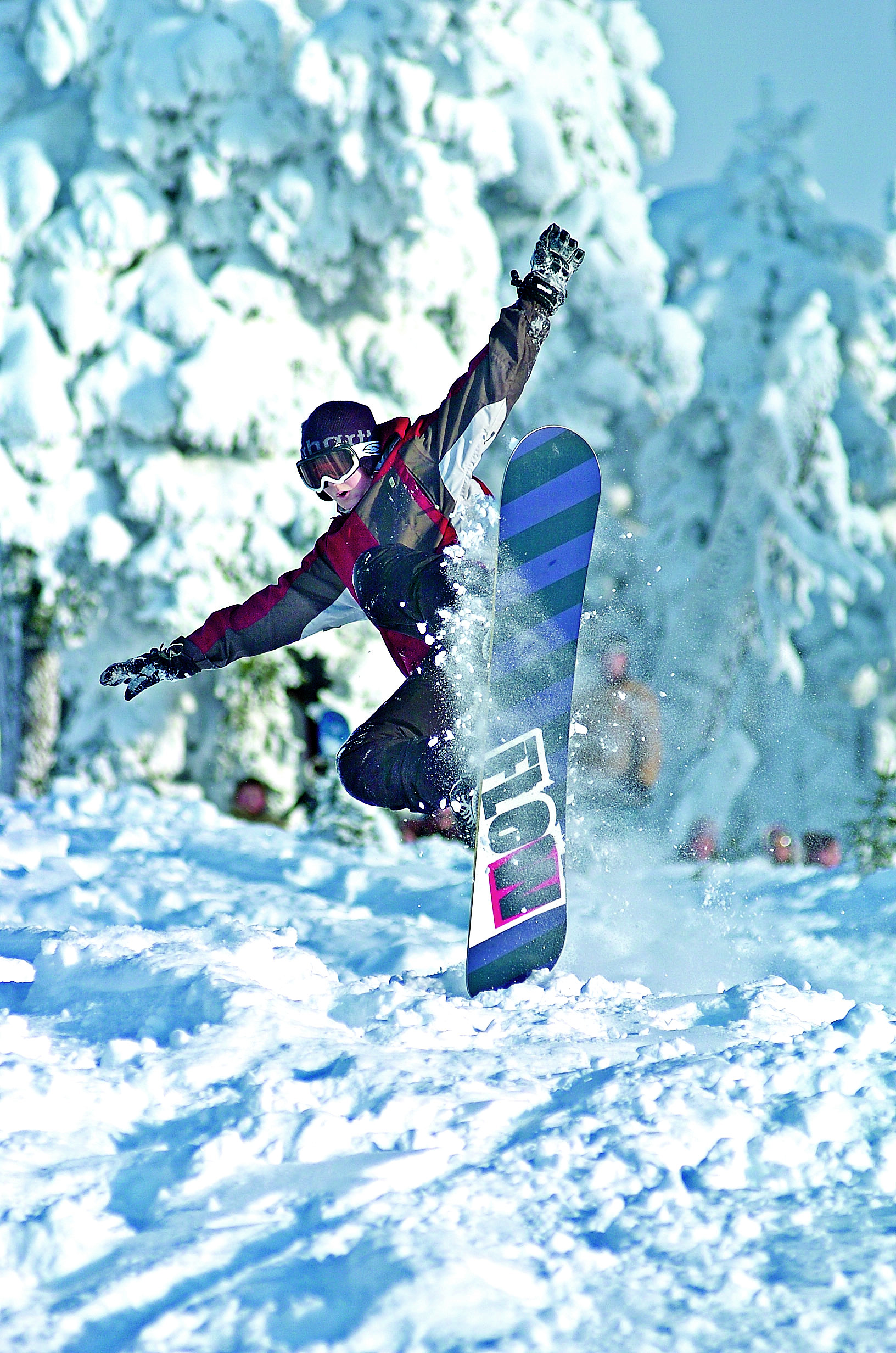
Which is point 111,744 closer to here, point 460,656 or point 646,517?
point 646,517

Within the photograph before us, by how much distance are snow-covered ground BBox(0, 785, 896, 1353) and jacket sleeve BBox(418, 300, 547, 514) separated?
1679 mm

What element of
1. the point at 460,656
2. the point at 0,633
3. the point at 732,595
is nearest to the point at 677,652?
the point at 732,595

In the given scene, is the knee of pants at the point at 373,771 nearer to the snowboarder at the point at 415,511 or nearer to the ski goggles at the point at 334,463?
the snowboarder at the point at 415,511

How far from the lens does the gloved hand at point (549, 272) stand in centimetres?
381

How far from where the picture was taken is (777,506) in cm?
1084

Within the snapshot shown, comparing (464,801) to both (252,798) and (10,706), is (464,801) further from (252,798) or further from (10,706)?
(10,706)

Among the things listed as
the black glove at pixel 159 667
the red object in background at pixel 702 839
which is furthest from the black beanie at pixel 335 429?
the red object in background at pixel 702 839

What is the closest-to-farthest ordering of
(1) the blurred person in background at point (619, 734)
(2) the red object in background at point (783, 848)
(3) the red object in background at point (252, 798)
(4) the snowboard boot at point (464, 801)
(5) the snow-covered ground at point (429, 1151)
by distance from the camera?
(5) the snow-covered ground at point (429, 1151) < (4) the snowboard boot at point (464, 801) < (1) the blurred person in background at point (619, 734) < (2) the red object in background at point (783, 848) < (3) the red object in background at point (252, 798)

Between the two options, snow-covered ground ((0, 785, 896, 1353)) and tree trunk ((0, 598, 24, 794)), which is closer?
snow-covered ground ((0, 785, 896, 1353))

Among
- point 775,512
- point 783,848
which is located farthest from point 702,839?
point 775,512

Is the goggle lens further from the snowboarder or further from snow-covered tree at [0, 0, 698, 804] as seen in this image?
snow-covered tree at [0, 0, 698, 804]

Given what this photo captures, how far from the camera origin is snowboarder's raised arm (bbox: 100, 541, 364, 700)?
4109 mm

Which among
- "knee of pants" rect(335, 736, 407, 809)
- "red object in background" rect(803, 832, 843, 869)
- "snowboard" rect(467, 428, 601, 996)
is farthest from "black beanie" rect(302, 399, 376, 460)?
"red object in background" rect(803, 832, 843, 869)

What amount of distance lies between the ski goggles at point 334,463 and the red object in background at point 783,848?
231 inches
